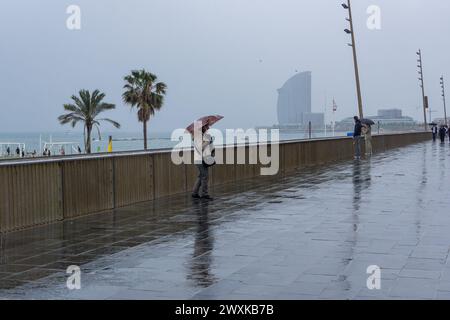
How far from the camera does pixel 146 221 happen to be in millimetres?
10438

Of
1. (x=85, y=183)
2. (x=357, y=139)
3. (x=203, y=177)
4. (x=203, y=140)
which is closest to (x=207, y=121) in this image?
(x=203, y=140)

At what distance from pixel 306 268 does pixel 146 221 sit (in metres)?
4.20

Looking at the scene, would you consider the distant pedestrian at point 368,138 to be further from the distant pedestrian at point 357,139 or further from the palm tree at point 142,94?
the palm tree at point 142,94

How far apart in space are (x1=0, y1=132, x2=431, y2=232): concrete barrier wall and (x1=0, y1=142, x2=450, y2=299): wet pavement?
0.34 meters

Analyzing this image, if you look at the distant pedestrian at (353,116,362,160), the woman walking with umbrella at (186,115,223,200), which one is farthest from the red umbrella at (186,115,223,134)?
the distant pedestrian at (353,116,362,160)

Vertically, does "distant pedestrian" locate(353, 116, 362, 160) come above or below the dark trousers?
above

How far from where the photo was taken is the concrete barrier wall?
9.67 m

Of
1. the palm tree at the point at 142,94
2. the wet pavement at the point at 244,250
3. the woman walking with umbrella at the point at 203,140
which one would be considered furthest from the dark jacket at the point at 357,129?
the palm tree at the point at 142,94

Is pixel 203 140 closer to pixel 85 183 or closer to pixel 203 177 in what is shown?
pixel 203 177

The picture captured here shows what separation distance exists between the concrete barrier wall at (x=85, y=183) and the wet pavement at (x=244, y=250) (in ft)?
1.11

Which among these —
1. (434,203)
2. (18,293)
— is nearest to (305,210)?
(434,203)

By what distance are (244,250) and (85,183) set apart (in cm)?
433

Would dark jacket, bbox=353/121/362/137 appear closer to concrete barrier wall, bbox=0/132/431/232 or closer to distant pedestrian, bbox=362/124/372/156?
distant pedestrian, bbox=362/124/372/156

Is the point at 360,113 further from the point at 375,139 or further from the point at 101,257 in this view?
the point at 101,257
